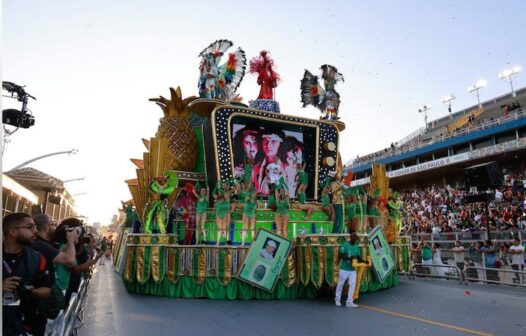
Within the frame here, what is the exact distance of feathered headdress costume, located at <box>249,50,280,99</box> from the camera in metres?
15.8

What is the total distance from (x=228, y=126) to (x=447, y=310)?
8.36m

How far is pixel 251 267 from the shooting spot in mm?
9406

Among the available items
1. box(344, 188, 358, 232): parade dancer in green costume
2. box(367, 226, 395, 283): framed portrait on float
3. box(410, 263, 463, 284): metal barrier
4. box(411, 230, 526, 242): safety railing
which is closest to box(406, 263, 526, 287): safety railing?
box(410, 263, 463, 284): metal barrier

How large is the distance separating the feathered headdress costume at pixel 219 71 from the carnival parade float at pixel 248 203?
0.04 m

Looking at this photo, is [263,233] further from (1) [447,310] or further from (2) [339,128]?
(2) [339,128]

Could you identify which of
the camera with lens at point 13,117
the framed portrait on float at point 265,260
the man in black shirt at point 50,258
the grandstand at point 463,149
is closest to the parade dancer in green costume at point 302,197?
the framed portrait on float at point 265,260

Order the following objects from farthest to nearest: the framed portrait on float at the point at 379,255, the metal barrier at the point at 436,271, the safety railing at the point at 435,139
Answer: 1. the safety railing at the point at 435,139
2. the metal barrier at the point at 436,271
3. the framed portrait on float at the point at 379,255

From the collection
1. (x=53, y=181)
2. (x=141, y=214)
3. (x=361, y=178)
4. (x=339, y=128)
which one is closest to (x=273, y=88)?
(x=339, y=128)

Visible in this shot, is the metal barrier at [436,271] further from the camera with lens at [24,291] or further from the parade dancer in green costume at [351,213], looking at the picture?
the camera with lens at [24,291]

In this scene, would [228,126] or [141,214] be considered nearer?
[141,214]

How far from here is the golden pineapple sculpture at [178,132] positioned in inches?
542

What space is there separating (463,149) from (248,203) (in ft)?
99.7

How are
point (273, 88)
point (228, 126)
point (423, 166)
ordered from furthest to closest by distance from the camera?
point (423, 166) < point (273, 88) < point (228, 126)

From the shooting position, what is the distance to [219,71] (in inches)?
631
